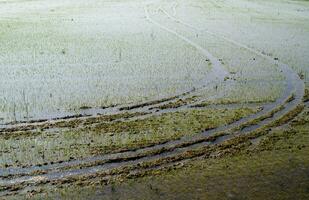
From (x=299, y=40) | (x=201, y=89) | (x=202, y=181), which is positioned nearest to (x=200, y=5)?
(x=299, y=40)

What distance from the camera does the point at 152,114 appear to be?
13.2 meters

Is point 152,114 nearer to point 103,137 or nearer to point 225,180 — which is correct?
point 103,137

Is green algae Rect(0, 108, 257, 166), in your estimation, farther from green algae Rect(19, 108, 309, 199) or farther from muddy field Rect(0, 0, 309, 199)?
green algae Rect(19, 108, 309, 199)

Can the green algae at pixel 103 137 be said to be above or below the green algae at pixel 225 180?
above

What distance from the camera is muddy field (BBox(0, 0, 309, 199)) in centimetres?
931

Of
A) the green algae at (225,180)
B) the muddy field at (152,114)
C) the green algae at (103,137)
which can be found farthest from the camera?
the green algae at (103,137)

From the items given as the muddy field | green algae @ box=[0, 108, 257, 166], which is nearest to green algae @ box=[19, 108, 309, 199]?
the muddy field

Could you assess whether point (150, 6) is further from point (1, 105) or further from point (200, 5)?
point (1, 105)

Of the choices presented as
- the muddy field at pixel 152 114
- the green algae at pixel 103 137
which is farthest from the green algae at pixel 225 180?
the green algae at pixel 103 137

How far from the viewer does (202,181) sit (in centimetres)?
936

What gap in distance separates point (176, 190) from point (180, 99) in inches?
237

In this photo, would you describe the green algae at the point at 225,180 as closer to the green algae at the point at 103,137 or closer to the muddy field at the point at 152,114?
the muddy field at the point at 152,114

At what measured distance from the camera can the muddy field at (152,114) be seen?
931 cm

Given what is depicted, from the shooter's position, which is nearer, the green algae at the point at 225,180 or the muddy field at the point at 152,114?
the green algae at the point at 225,180
